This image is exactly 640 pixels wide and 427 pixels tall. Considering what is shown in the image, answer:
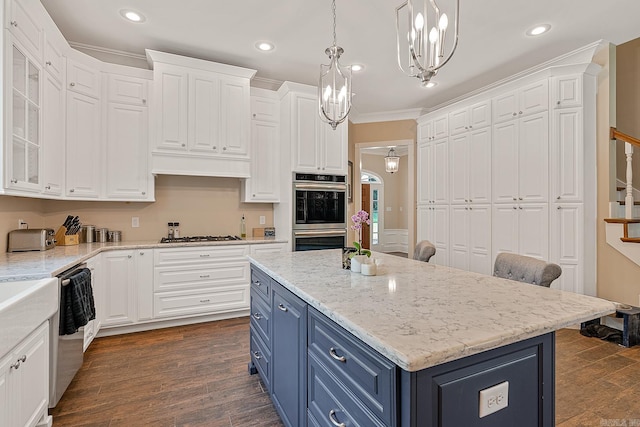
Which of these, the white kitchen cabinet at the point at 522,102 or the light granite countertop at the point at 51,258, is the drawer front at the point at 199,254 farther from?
the white kitchen cabinet at the point at 522,102

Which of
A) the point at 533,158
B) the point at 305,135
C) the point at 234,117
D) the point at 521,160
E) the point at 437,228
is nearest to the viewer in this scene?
the point at 533,158

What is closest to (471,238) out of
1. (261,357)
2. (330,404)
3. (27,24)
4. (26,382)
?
(261,357)

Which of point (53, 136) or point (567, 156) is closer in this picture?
point (53, 136)

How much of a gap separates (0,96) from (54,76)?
3.39 feet

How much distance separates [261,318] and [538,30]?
3.61 m

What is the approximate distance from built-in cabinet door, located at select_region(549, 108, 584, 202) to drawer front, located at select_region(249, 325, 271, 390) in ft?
10.7

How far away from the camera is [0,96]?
1952 millimetres

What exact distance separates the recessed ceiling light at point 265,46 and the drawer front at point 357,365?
3010 mm

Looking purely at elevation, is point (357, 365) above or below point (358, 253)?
below

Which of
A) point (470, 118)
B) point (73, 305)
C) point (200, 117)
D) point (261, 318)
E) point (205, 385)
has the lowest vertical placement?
point (205, 385)

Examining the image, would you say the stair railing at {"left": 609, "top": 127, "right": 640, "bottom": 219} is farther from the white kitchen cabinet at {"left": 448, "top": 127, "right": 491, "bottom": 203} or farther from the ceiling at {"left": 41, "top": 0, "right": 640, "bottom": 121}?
the white kitchen cabinet at {"left": 448, "top": 127, "right": 491, "bottom": 203}

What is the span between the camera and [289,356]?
1651 millimetres

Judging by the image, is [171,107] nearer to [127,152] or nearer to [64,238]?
[127,152]

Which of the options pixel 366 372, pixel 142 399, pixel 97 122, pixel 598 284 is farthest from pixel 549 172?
pixel 97 122
